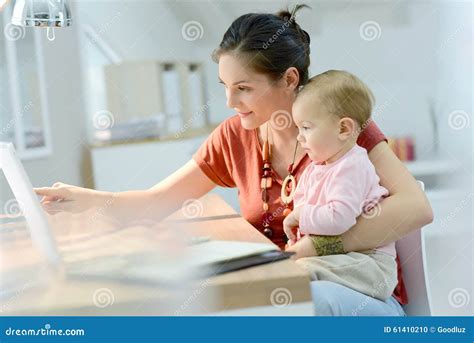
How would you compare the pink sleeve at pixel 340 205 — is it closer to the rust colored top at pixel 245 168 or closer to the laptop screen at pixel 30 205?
the rust colored top at pixel 245 168

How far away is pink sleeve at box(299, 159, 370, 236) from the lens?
4.59ft

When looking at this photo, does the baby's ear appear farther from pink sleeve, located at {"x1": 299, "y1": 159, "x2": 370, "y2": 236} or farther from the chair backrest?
the chair backrest

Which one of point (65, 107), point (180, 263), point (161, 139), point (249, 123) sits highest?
point (249, 123)

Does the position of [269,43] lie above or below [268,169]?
above

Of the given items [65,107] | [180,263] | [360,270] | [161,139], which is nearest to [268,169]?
[360,270]

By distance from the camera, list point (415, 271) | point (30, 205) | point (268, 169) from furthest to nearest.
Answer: point (268, 169), point (415, 271), point (30, 205)

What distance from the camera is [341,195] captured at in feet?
4.62

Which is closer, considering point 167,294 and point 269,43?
point 167,294

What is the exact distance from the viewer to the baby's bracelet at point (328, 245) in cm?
142

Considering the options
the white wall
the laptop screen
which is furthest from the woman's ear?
the white wall

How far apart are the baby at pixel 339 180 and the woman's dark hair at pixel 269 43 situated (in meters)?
0.13

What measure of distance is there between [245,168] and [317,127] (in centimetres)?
29

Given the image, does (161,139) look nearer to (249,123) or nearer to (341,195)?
(249,123)

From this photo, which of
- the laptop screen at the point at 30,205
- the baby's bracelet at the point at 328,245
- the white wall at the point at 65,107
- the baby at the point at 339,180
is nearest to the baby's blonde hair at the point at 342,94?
the baby at the point at 339,180
